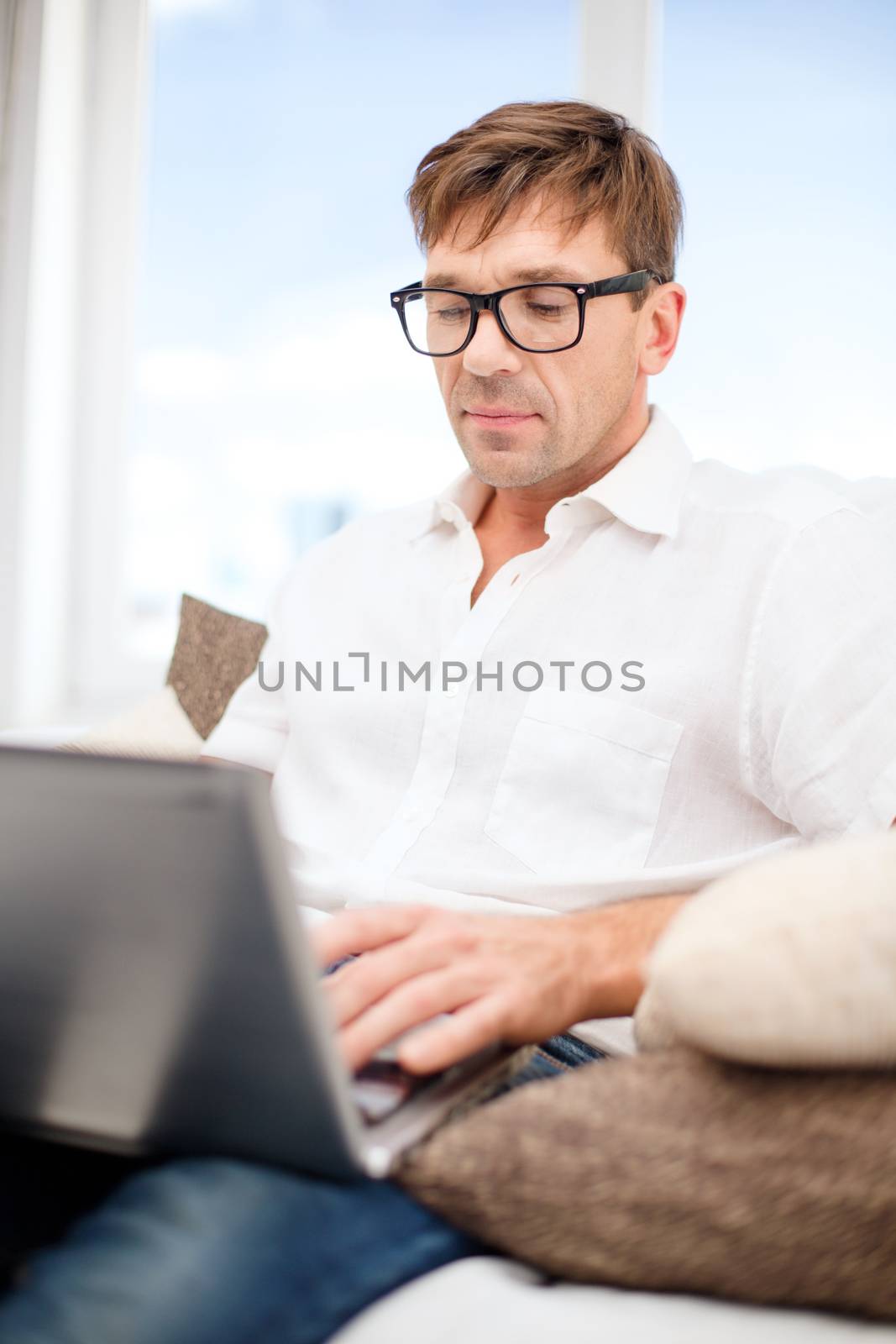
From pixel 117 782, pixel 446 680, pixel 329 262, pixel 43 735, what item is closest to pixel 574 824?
pixel 446 680

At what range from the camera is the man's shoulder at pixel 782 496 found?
3.96 feet

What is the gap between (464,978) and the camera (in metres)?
0.71

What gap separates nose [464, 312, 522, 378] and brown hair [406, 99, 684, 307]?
0.10m

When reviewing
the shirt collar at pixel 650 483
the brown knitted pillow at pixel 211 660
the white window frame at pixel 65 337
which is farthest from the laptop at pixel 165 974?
the white window frame at pixel 65 337

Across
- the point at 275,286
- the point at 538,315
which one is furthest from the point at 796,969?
the point at 275,286

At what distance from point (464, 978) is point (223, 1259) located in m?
0.22

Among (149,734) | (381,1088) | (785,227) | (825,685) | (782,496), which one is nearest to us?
(381,1088)

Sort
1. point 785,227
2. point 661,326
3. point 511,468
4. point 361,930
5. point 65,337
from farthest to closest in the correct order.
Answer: point 65,337 → point 785,227 → point 661,326 → point 511,468 → point 361,930

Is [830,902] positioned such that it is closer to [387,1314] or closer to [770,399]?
[387,1314]

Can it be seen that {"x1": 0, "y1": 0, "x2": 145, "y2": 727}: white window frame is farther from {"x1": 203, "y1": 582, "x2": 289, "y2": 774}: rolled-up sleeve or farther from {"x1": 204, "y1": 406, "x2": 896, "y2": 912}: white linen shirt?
{"x1": 204, "y1": 406, "x2": 896, "y2": 912}: white linen shirt

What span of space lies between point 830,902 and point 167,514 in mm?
2710

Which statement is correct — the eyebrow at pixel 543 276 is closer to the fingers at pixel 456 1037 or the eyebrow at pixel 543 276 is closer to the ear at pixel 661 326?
the ear at pixel 661 326

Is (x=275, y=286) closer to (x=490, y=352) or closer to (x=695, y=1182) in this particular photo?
(x=490, y=352)

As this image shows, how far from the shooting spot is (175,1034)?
0.54 m
